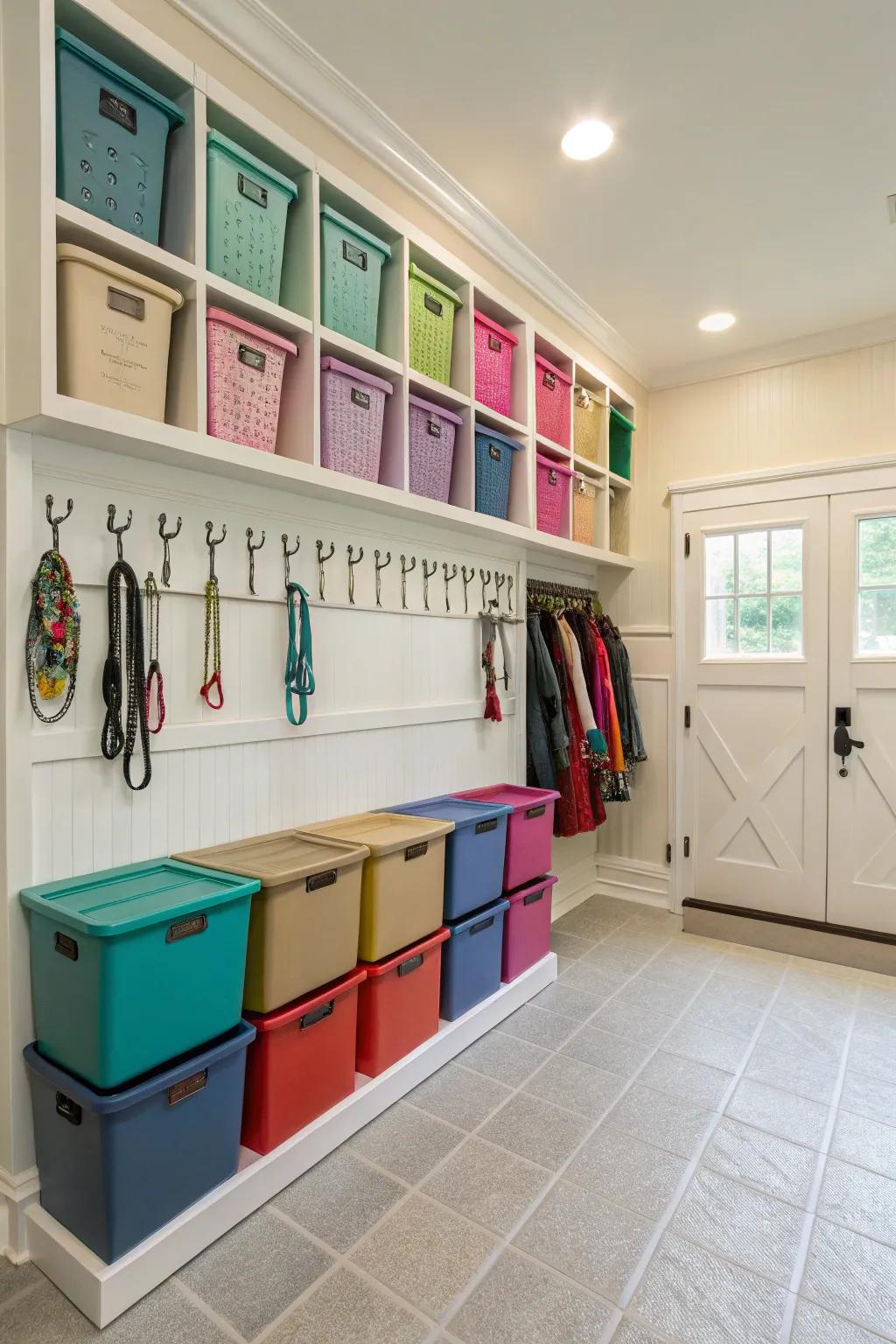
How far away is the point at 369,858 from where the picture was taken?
6.76 ft

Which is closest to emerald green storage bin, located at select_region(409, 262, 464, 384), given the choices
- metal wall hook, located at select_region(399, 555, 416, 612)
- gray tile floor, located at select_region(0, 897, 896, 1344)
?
metal wall hook, located at select_region(399, 555, 416, 612)

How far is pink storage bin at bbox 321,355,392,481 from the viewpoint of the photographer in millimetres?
2113

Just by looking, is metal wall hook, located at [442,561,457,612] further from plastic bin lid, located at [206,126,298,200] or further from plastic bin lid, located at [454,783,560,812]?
plastic bin lid, located at [206,126,298,200]

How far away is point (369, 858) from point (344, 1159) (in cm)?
75

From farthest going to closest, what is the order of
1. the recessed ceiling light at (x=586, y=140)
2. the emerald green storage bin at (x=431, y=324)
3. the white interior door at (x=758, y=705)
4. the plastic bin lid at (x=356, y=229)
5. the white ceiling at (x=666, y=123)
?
the white interior door at (x=758, y=705) < the emerald green storage bin at (x=431, y=324) < the recessed ceiling light at (x=586, y=140) < the plastic bin lid at (x=356, y=229) < the white ceiling at (x=666, y=123)

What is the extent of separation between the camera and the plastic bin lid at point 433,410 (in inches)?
95.2

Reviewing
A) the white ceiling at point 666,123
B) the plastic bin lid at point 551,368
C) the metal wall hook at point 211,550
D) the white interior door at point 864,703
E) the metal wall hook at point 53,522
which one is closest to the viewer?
the metal wall hook at point 53,522

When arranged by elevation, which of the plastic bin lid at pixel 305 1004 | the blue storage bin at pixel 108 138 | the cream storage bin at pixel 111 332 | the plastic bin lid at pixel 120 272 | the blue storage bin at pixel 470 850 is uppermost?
the blue storage bin at pixel 108 138

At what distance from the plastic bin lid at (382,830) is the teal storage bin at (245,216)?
1508 millimetres

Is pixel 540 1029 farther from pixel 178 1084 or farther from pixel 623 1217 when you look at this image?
pixel 178 1084

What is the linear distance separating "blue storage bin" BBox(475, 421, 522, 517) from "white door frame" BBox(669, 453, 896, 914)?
1348 millimetres

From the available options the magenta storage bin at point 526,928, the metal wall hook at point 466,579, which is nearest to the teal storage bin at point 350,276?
the metal wall hook at point 466,579

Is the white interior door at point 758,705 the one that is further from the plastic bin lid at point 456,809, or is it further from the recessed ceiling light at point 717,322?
the plastic bin lid at point 456,809

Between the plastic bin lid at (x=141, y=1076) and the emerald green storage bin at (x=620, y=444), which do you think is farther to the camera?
the emerald green storage bin at (x=620, y=444)
